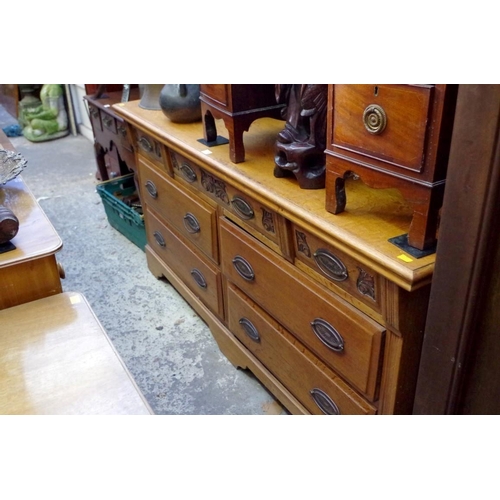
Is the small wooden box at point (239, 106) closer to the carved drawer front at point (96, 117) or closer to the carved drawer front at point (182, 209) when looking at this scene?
the carved drawer front at point (182, 209)

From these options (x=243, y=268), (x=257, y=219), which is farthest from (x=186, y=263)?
(x=257, y=219)

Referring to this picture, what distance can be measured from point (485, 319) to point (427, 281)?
4.5 inches

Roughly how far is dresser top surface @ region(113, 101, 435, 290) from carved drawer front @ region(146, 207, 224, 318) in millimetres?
401

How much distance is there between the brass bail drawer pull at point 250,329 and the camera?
1.50m

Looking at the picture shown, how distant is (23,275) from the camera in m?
1.29

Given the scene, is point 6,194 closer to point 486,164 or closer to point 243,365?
point 243,365

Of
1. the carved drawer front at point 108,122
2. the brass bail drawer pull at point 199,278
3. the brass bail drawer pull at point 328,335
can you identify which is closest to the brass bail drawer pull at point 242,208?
the brass bail drawer pull at point 328,335

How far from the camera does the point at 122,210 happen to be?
8.13 feet

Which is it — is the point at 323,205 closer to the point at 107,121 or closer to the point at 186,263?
the point at 186,263

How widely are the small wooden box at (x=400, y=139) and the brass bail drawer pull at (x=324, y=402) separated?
495 millimetres

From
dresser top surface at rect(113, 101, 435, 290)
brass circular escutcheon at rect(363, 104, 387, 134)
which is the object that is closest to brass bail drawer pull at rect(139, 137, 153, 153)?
dresser top surface at rect(113, 101, 435, 290)

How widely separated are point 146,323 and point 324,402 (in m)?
0.93

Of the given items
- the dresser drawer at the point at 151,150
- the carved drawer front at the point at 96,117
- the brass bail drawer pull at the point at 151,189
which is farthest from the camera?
the carved drawer front at the point at 96,117

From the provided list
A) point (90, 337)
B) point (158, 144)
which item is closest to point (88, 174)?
point (158, 144)
